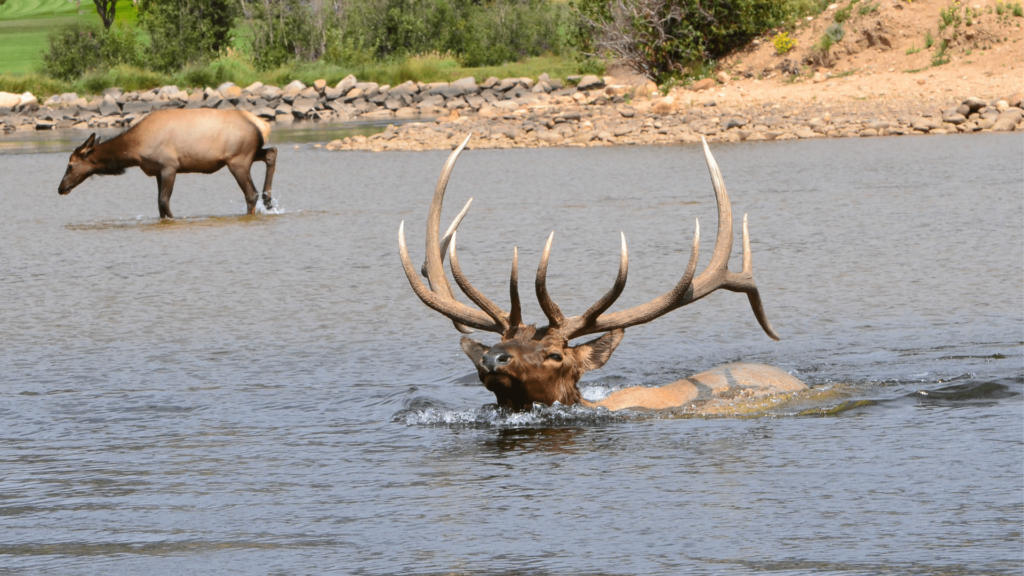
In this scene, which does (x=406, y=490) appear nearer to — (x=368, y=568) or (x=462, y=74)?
(x=368, y=568)

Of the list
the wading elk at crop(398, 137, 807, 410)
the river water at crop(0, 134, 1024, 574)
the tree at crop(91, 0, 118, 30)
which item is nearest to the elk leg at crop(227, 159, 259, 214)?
the river water at crop(0, 134, 1024, 574)

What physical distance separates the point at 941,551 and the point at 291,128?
3578cm

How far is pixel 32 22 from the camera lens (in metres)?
81.2

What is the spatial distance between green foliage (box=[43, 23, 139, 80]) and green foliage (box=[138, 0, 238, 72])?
982 millimetres

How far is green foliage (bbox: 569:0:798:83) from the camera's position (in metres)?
36.5

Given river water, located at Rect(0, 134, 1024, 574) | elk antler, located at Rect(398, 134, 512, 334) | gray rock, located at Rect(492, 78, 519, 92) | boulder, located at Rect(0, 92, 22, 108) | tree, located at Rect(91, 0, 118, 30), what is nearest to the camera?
river water, located at Rect(0, 134, 1024, 574)

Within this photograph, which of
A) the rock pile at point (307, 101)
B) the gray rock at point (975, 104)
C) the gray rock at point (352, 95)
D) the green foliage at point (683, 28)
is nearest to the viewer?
the gray rock at point (975, 104)

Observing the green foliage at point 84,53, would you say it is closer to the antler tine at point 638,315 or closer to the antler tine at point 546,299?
the antler tine at point 638,315

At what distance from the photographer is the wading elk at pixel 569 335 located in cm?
590

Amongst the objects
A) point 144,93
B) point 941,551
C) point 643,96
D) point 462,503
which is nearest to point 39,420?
point 462,503

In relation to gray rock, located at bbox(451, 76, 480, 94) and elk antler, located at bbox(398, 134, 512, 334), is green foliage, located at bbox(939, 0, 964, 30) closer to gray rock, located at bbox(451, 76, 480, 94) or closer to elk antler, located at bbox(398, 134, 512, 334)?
gray rock, located at bbox(451, 76, 480, 94)

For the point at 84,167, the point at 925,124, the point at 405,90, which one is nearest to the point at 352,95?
the point at 405,90

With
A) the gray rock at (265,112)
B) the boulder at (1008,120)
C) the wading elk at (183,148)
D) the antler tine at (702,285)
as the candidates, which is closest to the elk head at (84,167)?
the wading elk at (183,148)

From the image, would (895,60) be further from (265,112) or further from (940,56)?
(265,112)
